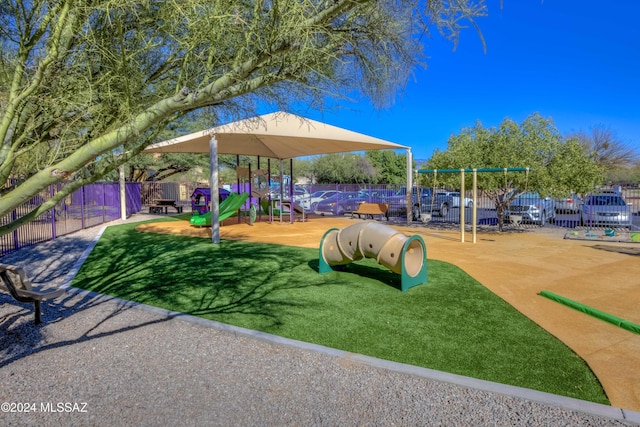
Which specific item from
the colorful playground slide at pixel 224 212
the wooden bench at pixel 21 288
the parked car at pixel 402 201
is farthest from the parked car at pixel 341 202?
the wooden bench at pixel 21 288

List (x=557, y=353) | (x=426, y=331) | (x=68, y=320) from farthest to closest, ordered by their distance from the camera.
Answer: (x=68, y=320) → (x=426, y=331) → (x=557, y=353)

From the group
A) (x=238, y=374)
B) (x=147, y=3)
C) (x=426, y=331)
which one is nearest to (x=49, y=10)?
(x=147, y=3)

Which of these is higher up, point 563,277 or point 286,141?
point 286,141

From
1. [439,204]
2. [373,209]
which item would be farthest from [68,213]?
[439,204]

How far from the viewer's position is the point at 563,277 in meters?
8.32

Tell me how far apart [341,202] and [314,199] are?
6.66 ft

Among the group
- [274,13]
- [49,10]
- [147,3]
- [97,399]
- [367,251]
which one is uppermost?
[147,3]

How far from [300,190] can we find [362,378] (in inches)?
1012

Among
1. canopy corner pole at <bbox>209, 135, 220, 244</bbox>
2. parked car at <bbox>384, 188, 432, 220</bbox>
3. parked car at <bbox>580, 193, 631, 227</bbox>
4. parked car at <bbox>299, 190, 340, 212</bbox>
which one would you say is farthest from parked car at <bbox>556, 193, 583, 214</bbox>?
canopy corner pole at <bbox>209, 135, 220, 244</bbox>

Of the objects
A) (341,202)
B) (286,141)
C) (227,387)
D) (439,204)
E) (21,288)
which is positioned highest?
(286,141)

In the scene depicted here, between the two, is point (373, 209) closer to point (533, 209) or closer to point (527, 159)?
point (533, 209)

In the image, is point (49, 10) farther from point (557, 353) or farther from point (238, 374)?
point (557, 353)

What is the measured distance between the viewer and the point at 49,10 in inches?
145

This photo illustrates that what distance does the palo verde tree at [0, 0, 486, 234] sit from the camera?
286cm
